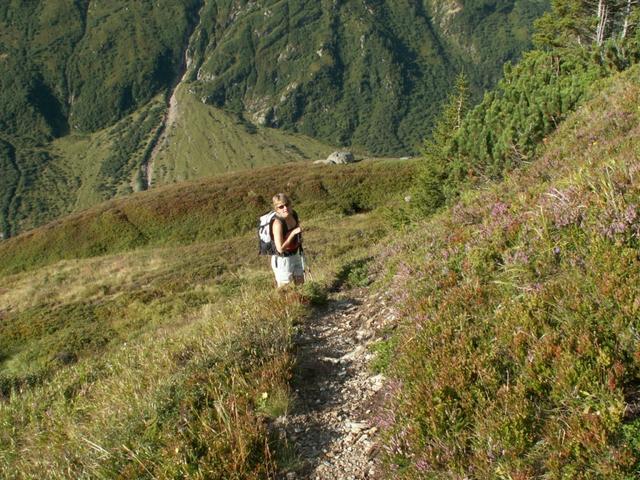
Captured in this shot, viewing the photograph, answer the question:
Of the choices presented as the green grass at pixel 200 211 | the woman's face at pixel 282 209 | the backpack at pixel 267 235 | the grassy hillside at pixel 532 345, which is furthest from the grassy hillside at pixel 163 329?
the woman's face at pixel 282 209

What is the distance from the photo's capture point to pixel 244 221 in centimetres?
5284

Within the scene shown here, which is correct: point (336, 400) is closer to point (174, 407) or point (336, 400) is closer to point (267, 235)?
point (174, 407)

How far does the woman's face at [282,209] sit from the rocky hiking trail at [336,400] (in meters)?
2.76

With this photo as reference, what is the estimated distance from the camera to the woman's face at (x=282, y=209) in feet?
30.7

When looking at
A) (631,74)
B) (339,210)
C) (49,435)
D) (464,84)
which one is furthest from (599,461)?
(339,210)

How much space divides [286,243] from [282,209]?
27.1 inches

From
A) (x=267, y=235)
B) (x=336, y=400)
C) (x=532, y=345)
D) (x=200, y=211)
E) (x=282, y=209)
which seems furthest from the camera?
(x=200, y=211)

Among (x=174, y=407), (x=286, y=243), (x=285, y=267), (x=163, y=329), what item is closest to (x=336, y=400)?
(x=174, y=407)

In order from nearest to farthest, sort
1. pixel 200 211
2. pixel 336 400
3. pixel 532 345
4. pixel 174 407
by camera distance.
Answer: pixel 532 345
pixel 174 407
pixel 336 400
pixel 200 211

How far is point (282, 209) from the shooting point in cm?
944

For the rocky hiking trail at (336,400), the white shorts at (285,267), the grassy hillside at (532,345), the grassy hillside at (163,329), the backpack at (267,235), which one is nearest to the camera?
the grassy hillside at (532,345)

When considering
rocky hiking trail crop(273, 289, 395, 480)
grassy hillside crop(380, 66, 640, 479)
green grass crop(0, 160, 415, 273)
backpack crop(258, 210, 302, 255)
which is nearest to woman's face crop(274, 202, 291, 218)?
backpack crop(258, 210, 302, 255)

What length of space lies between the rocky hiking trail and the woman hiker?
8.02ft

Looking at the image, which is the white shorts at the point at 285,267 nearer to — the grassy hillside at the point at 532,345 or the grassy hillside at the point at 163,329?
the grassy hillside at the point at 163,329
